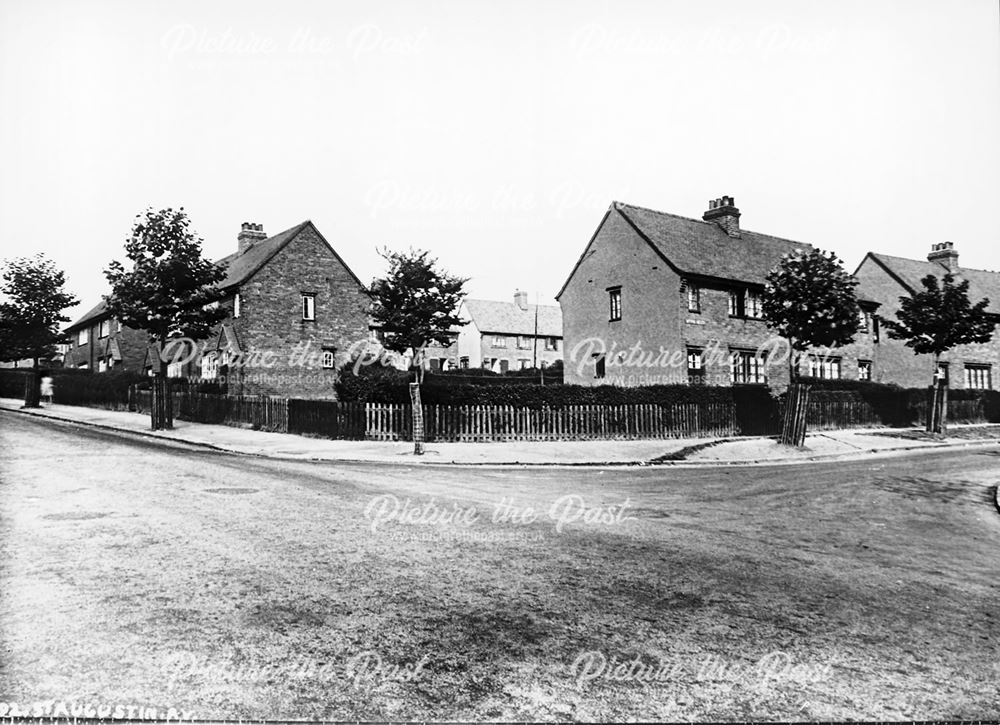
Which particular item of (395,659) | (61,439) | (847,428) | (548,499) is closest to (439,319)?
(548,499)

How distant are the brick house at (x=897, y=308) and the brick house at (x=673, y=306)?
4.02 meters

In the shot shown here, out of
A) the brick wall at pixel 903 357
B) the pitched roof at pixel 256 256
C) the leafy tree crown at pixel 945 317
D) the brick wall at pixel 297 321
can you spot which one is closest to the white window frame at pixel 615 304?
the leafy tree crown at pixel 945 317

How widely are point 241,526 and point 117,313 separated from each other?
20240 millimetres

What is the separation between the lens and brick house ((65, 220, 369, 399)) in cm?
3391

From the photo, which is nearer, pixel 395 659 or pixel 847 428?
pixel 395 659

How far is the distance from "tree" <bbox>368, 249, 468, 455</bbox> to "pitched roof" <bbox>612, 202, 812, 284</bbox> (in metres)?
14.4

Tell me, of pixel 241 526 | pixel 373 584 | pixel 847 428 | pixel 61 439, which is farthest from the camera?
pixel 847 428

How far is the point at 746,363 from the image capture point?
31875 mm

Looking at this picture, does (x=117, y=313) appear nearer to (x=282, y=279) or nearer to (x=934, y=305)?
(x=282, y=279)

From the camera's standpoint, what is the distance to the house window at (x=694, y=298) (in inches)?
1175

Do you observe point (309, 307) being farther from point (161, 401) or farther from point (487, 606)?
point (487, 606)

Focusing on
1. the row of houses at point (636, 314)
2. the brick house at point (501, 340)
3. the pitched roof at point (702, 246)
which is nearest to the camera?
the row of houses at point (636, 314)

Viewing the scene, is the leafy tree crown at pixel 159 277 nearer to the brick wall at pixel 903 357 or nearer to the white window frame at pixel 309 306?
A: the white window frame at pixel 309 306

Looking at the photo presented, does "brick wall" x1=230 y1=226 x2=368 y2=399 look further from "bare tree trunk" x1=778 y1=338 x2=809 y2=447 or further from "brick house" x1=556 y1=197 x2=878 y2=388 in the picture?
"bare tree trunk" x1=778 y1=338 x2=809 y2=447
